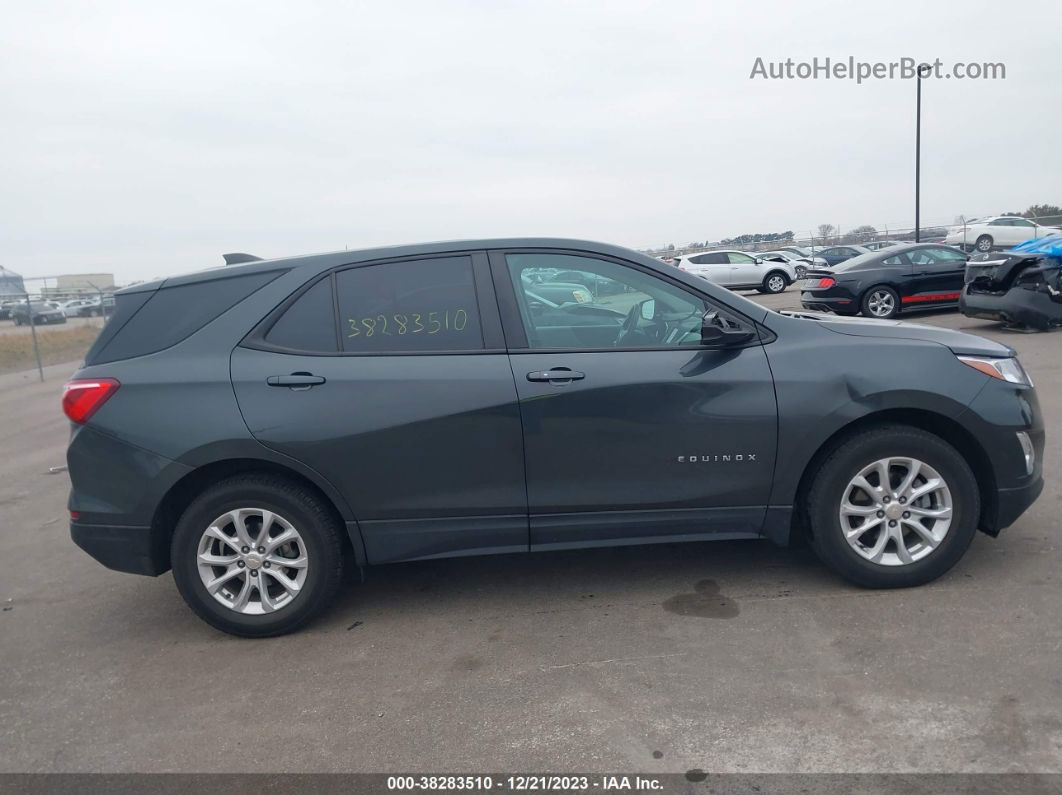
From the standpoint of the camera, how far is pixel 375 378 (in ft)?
12.9

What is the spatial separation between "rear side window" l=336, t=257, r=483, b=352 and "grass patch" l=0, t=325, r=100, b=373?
48.7 ft

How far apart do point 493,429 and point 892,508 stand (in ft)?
6.28

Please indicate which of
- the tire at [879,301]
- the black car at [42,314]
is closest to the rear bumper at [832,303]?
the tire at [879,301]

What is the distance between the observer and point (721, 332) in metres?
3.90

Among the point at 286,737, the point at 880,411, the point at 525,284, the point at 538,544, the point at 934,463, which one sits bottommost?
the point at 286,737

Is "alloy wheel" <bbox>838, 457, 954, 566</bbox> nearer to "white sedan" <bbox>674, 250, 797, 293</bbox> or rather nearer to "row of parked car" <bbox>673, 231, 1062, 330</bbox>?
"row of parked car" <bbox>673, 231, 1062, 330</bbox>

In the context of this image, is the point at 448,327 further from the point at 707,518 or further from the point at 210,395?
the point at 707,518

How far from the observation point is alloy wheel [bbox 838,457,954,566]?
3986 millimetres

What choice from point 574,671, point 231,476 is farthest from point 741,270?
point 574,671

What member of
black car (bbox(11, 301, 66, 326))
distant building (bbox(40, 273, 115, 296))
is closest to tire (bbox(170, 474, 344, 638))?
distant building (bbox(40, 273, 115, 296))

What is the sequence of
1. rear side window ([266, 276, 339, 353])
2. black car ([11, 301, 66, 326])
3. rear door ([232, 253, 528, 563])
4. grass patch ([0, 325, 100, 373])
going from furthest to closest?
1. black car ([11, 301, 66, 326])
2. grass patch ([0, 325, 100, 373])
3. rear side window ([266, 276, 339, 353])
4. rear door ([232, 253, 528, 563])

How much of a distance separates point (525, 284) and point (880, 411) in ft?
5.84

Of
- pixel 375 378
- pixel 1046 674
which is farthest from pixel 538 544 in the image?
pixel 1046 674

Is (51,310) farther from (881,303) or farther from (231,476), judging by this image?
(231,476)
